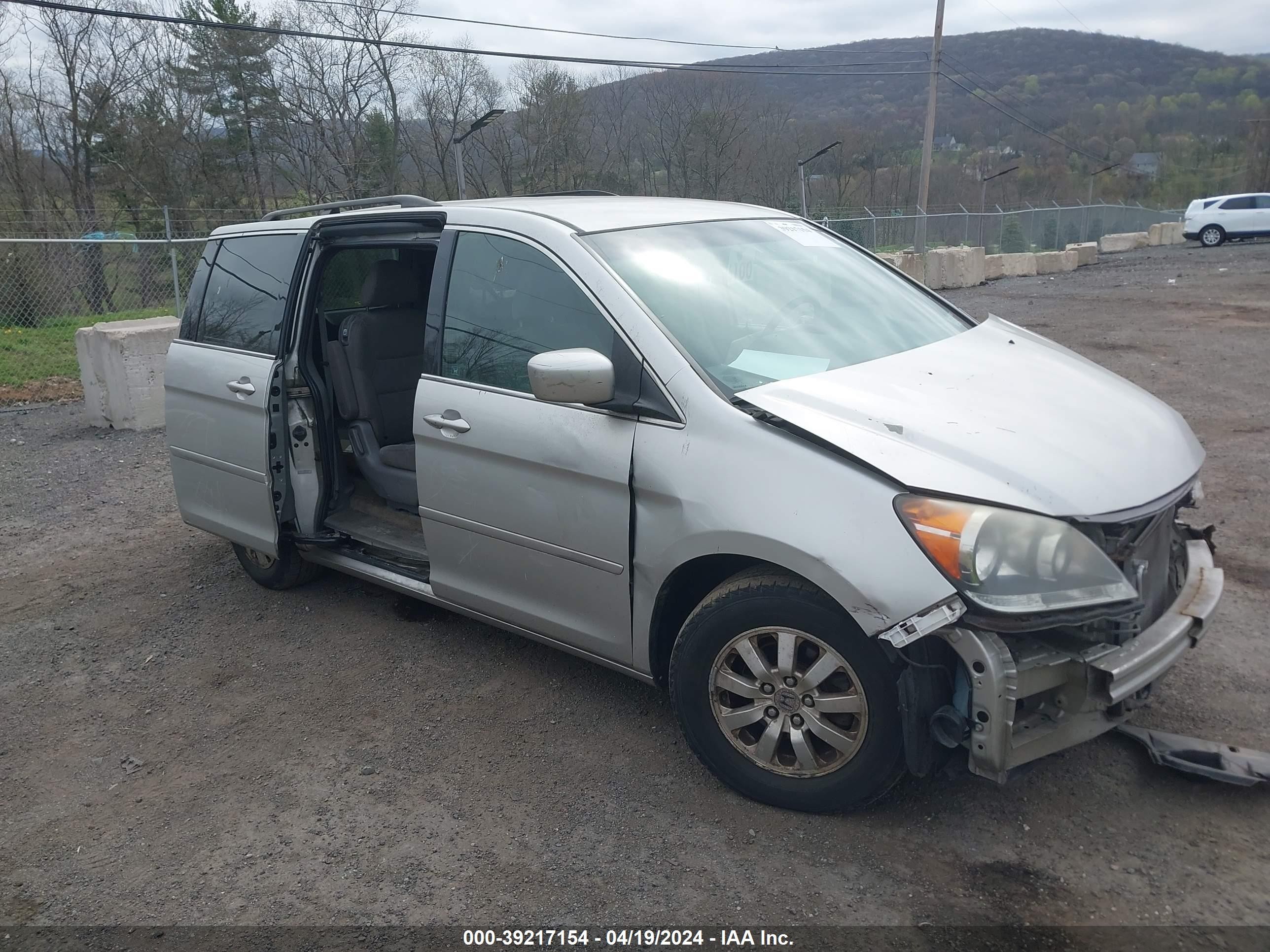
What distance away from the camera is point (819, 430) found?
2822 mm

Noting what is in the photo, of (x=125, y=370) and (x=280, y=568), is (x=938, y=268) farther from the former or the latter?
(x=280, y=568)

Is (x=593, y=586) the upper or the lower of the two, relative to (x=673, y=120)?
lower

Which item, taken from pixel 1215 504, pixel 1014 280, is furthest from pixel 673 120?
pixel 1215 504

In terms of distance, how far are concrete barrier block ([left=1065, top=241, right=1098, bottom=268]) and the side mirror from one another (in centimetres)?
2856

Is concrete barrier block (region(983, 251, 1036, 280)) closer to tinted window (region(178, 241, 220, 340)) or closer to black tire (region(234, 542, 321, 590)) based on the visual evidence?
tinted window (region(178, 241, 220, 340))

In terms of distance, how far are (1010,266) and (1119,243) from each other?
12.7 meters

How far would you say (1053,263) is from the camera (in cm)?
2698

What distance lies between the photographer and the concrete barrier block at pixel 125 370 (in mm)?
9148

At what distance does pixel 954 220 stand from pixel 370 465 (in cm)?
2901

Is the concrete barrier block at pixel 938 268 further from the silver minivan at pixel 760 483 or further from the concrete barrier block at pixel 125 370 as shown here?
the silver minivan at pixel 760 483

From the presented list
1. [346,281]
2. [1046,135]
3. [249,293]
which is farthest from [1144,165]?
[249,293]

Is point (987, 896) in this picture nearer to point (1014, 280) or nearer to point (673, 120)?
point (1014, 280)

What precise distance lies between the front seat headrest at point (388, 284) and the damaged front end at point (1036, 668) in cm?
336

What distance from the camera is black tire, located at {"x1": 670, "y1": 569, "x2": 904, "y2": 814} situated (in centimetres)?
276
